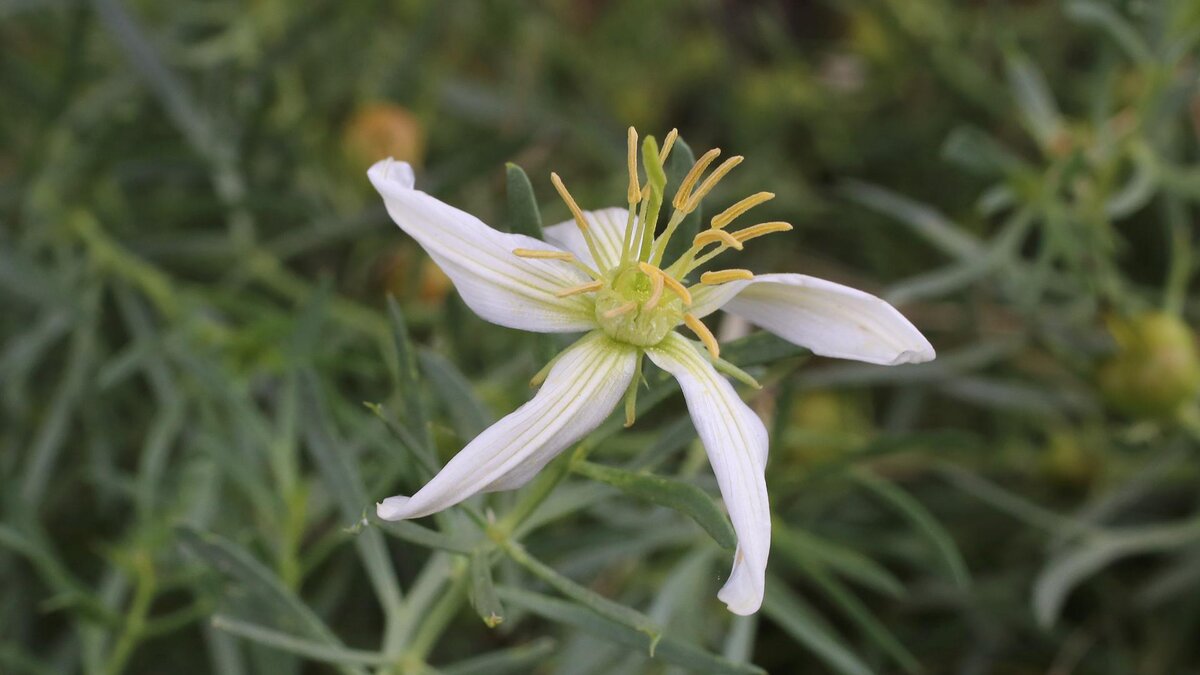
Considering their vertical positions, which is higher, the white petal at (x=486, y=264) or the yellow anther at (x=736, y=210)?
the yellow anther at (x=736, y=210)

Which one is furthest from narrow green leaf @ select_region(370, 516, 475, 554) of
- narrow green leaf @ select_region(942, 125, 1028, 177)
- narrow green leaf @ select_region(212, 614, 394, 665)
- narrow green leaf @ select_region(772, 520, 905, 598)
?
narrow green leaf @ select_region(942, 125, 1028, 177)

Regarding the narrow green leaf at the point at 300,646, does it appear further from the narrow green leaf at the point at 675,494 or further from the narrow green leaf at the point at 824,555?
the narrow green leaf at the point at 824,555

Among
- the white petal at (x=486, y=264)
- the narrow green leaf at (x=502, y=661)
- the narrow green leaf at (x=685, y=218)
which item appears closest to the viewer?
the white petal at (x=486, y=264)

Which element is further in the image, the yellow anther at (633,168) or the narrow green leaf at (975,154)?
the narrow green leaf at (975,154)

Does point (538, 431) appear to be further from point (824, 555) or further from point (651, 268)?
point (824, 555)

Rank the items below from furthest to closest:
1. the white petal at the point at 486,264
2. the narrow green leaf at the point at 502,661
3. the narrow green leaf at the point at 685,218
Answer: the narrow green leaf at the point at 502,661 → the narrow green leaf at the point at 685,218 → the white petal at the point at 486,264

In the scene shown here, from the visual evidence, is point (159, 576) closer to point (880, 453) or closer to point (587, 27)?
point (880, 453)

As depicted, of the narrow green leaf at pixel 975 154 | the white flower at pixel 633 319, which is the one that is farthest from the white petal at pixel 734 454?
the narrow green leaf at pixel 975 154
